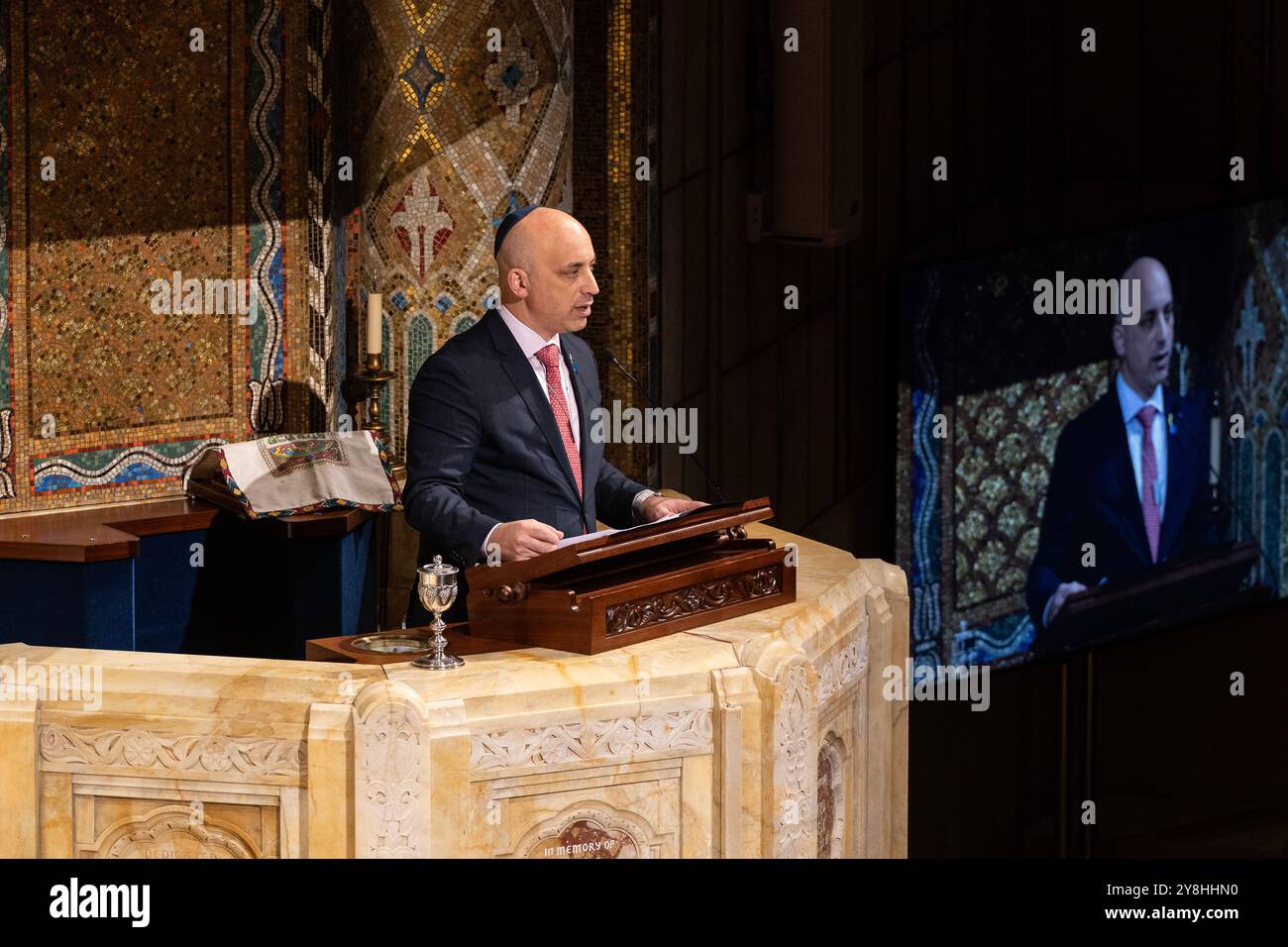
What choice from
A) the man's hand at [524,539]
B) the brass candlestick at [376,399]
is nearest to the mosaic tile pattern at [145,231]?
the brass candlestick at [376,399]

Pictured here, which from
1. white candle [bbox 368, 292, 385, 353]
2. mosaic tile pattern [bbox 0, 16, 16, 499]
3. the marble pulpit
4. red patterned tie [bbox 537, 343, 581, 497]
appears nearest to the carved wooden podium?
the marble pulpit

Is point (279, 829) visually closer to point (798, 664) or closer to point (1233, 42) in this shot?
point (798, 664)

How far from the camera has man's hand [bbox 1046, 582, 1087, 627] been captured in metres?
7.70

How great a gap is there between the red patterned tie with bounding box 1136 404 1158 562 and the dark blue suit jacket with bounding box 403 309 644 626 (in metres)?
3.73

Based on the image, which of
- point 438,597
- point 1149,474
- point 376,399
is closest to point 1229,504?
point 1149,474

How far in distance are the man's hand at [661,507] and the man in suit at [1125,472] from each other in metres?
3.47

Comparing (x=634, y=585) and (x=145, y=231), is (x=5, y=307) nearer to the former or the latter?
(x=145, y=231)

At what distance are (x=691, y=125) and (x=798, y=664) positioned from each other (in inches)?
113

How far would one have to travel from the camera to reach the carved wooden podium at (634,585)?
382 cm

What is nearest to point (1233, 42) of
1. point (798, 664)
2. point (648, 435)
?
point (648, 435)

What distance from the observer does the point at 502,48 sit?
588 cm

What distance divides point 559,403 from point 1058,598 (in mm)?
3692

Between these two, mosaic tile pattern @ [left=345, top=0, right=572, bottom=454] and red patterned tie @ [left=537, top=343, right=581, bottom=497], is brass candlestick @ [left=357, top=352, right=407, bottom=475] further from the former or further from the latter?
red patterned tie @ [left=537, top=343, right=581, bottom=497]

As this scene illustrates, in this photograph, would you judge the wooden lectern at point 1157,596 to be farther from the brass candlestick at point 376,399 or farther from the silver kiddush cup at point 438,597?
the silver kiddush cup at point 438,597
